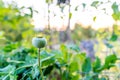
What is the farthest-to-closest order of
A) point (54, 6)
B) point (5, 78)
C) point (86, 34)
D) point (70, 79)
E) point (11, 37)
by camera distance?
point (86, 34) < point (11, 37) < point (54, 6) < point (70, 79) < point (5, 78)

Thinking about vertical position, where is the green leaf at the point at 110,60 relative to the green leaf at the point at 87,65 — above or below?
above

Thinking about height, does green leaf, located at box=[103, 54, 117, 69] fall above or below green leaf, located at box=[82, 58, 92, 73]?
above

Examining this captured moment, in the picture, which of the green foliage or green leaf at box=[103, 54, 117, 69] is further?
green leaf at box=[103, 54, 117, 69]

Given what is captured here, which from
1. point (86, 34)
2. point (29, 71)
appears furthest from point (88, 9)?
point (86, 34)

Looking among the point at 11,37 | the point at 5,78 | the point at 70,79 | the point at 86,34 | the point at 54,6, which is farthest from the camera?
the point at 86,34

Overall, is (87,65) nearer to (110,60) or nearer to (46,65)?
(110,60)

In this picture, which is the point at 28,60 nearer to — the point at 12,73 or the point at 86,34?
the point at 12,73

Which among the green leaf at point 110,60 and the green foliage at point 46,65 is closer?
the green foliage at point 46,65

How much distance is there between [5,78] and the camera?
56 cm

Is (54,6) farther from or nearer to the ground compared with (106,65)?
farther from the ground

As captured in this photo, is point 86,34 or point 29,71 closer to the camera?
point 29,71

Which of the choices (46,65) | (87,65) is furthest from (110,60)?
(46,65)

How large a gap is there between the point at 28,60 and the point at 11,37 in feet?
7.77

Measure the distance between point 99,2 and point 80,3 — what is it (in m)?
0.06
